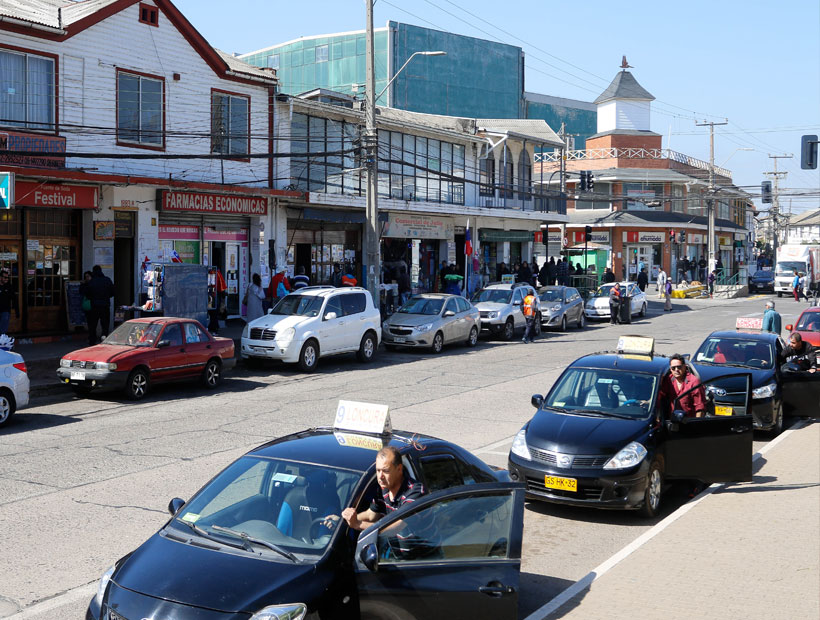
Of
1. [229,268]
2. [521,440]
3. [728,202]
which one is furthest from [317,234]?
[728,202]

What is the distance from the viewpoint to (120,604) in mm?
4777

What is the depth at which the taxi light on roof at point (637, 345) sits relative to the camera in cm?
1142

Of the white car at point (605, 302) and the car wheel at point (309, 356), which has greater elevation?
the white car at point (605, 302)

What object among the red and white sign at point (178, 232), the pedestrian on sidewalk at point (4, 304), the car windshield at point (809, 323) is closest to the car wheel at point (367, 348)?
the red and white sign at point (178, 232)

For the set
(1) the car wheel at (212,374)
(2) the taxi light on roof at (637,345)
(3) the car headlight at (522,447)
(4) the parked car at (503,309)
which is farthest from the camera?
(4) the parked car at (503,309)

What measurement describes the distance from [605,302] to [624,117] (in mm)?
38537

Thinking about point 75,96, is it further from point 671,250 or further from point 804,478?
point 671,250

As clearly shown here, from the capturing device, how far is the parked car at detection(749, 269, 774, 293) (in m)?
63.3

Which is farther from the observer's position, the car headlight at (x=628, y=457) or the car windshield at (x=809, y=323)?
the car windshield at (x=809, y=323)

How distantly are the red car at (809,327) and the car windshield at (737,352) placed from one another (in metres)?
4.47

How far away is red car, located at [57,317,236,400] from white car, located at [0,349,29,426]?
2.08m

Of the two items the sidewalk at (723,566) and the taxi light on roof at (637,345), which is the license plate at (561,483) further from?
the taxi light on roof at (637,345)

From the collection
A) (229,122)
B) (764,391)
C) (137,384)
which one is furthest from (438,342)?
(764,391)

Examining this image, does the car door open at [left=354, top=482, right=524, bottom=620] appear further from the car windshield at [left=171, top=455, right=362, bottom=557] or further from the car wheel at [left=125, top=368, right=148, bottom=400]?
the car wheel at [left=125, top=368, right=148, bottom=400]
